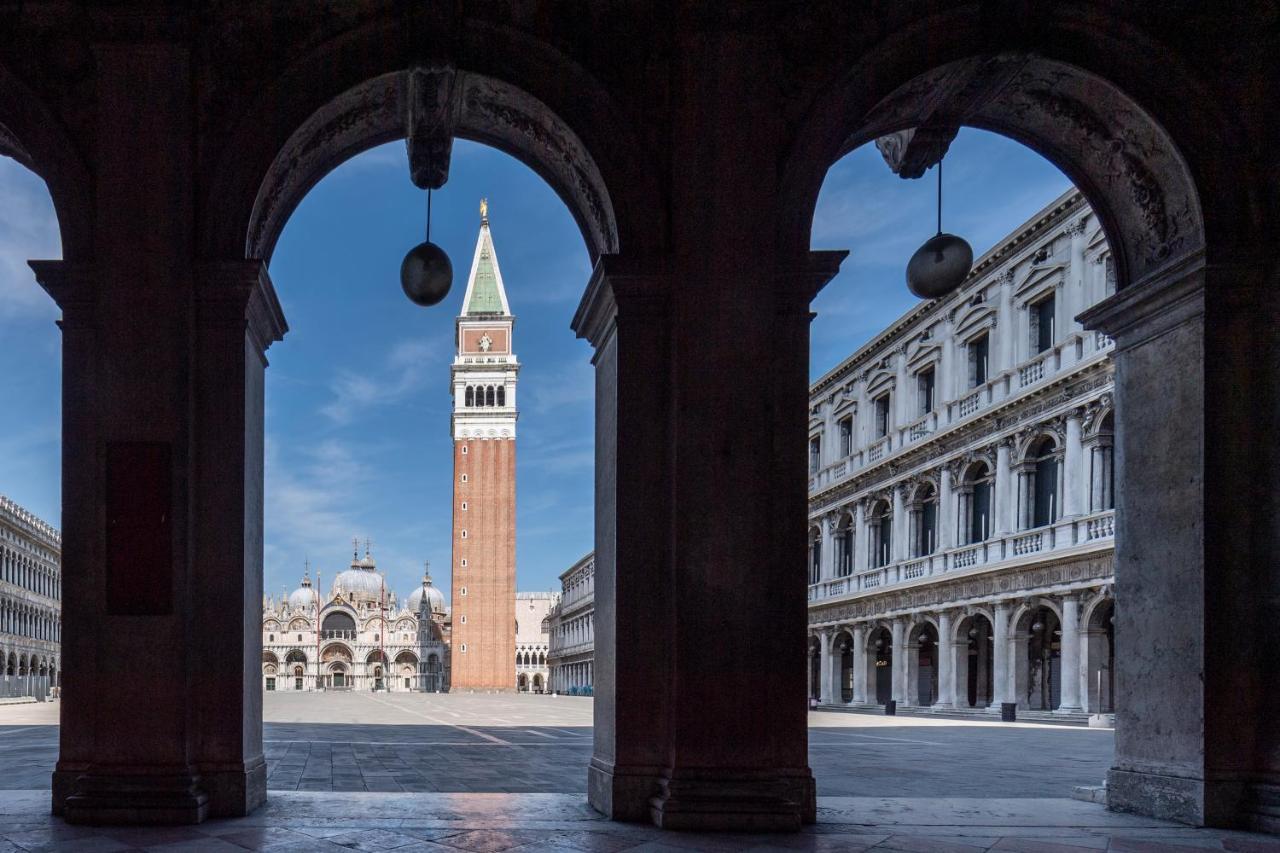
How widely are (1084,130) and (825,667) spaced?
3432 centimetres

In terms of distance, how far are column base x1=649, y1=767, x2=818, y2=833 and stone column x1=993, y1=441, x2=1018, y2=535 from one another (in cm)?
2301

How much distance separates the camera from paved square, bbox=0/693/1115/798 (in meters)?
10.7

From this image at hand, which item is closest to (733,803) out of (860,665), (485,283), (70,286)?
(70,286)

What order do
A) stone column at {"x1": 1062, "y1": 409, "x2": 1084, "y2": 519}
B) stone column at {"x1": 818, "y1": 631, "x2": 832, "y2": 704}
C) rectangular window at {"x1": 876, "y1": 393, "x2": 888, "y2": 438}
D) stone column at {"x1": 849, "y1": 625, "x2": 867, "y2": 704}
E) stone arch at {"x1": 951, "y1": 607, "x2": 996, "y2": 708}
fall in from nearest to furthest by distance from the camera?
stone column at {"x1": 1062, "y1": 409, "x2": 1084, "y2": 519} < stone arch at {"x1": 951, "y1": 607, "x2": 996, "y2": 708} < stone column at {"x1": 849, "y1": 625, "x2": 867, "y2": 704} < rectangular window at {"x1": 876, "y1": 393, "x2": 888, "y2": 438} < stone column at {"x1": 818, "y1": 631, "x2": 832, "y2": 704}

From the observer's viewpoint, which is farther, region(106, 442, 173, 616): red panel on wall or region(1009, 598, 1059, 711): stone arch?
region(1009, 598, 1059, 711): stone arch

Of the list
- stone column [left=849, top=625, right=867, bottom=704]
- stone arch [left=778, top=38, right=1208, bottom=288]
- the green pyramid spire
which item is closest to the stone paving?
stone arch [left=778, top=38, right=1208, bottom=288]

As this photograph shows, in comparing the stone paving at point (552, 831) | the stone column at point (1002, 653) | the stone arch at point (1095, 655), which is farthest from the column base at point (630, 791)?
the stone column at point (1002, 653)

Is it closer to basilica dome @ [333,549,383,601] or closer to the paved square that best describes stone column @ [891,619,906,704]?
the paved square

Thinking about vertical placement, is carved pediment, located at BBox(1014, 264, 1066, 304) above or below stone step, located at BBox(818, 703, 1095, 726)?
above

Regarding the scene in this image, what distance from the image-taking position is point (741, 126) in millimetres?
6730

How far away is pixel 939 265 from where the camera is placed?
7.45 m

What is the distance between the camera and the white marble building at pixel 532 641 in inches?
4700

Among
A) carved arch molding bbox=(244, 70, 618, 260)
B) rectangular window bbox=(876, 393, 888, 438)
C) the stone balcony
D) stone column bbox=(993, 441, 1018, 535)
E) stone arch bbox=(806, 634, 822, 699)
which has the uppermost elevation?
rectangular window bbox=(876, 393, 888, 438)

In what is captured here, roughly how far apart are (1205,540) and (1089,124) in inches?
118
